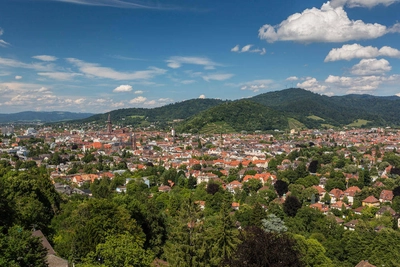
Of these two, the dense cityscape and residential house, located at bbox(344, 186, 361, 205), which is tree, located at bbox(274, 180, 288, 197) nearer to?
the dense cityscape

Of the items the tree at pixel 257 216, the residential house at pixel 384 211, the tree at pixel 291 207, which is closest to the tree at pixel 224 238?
the tree at pixel 257 216

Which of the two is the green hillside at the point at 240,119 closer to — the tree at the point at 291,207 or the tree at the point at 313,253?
the tree at the point at 291,207

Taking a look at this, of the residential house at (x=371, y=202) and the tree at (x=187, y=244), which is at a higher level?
the tree at (x=187, y=244)

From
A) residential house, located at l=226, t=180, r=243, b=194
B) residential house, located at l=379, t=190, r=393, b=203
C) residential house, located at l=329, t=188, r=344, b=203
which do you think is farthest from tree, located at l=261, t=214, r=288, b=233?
residential house, located at l=226, t=180, r=243, b=194

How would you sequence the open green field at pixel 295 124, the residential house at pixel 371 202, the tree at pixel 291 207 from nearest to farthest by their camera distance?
the tree at pixel 291 207
the residential house at pixel 371 202
the open green field at pixel 295 124

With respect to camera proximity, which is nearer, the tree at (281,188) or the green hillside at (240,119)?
the tree at (281,188)

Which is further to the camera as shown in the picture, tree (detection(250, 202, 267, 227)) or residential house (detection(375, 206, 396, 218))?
residential house (detection(375, 206, 396, 218))

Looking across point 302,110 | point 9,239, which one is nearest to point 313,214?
point 9,239
